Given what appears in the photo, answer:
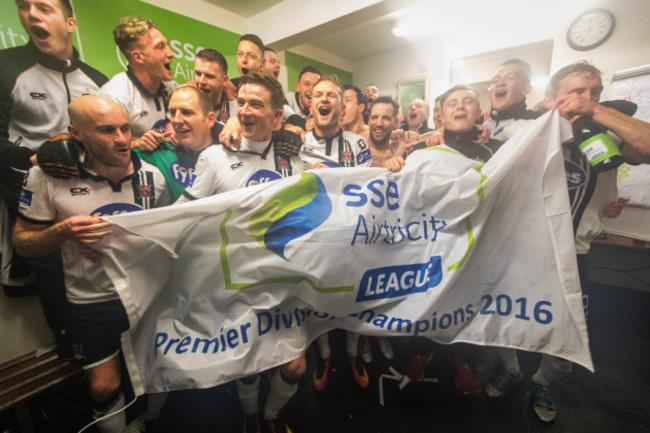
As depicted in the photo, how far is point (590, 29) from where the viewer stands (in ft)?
12.5

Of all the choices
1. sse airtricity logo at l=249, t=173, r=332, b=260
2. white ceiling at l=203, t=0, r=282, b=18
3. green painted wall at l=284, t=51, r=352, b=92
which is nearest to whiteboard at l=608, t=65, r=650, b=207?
green painted wall at l=284, t=51, r=352, b=92

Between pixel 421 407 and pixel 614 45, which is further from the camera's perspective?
pixel 614 45

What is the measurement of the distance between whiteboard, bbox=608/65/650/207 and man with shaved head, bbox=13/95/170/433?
6071mm

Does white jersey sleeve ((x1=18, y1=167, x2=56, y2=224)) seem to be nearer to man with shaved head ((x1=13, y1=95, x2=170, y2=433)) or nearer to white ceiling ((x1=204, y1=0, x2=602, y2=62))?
man with shaved head ((x1=13, y1=95, x2=170, y2=433))

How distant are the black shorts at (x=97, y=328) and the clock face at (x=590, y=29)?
21.0 ft

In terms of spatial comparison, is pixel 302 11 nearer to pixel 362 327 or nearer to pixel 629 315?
pixel 362 327

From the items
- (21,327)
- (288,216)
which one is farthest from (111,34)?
(288,216)

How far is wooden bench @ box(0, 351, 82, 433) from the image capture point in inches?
57.1

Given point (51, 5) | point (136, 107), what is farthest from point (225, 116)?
point (51, 5)

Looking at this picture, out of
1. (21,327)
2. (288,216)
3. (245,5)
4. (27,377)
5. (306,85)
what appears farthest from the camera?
(245,5)

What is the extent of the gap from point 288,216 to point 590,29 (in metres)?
5.62

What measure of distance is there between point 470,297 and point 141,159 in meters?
1.97

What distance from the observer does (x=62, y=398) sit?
158 centimetres

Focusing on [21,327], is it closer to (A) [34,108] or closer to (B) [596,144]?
(A) [34,108]
